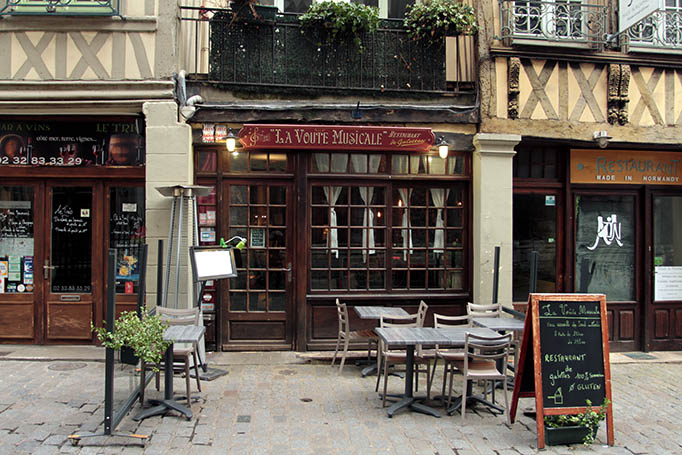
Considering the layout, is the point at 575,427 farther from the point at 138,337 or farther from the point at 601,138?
the point at 601,138

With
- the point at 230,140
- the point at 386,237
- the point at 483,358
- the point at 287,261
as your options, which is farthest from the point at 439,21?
the point at 483,358

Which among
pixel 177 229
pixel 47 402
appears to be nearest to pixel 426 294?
pixel 177 229

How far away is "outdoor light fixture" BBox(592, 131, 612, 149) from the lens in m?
7.87

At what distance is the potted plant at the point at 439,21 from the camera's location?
7.64 metres

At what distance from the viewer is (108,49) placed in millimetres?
7305

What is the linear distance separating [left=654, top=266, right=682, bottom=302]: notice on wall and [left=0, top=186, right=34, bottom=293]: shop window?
32.1 ft

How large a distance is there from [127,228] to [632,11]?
26.2ft

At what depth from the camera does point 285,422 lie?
17.4 feet

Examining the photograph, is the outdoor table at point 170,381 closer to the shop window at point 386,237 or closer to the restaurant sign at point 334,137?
the shop window at point 386,237

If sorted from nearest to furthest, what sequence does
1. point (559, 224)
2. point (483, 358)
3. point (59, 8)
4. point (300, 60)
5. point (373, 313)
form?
point (483, 358) → point (373, 313) → point (59, 8) → point (300, 60) → point (559, 224)

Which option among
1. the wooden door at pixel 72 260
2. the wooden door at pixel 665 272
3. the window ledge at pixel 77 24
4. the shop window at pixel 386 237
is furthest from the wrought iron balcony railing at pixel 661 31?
the wooden door at pixel 72 260

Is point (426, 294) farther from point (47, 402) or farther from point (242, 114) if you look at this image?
point (47, 402)

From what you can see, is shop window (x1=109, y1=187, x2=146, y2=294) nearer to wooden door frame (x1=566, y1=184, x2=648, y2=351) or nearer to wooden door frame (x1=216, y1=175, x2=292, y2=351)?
wooden door frame (x1=216, y1=175, x2=292, y2=351)

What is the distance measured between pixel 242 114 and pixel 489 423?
5121 millimetres
